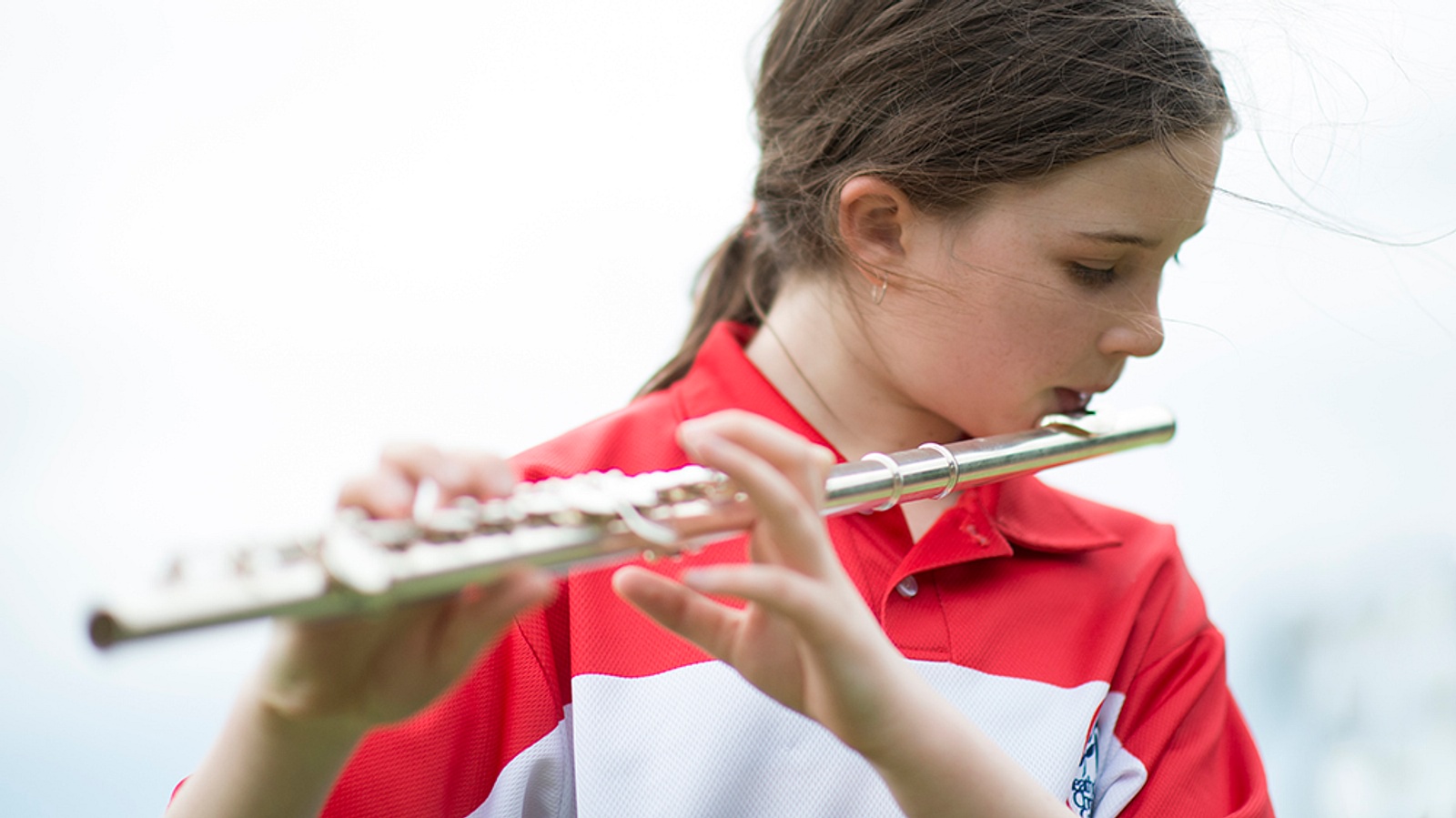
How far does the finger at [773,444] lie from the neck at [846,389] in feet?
1.37

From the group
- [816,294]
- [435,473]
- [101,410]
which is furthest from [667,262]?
[435,473]

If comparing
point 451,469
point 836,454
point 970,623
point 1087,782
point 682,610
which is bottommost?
point 1087,782

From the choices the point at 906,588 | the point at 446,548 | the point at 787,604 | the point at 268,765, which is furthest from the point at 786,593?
the point at 906,588

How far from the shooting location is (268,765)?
52cm

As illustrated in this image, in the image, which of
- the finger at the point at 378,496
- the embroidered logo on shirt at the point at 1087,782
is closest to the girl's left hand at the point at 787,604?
the finger at the point at 378,496

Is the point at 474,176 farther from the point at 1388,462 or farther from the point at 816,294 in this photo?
the point at 1388,462

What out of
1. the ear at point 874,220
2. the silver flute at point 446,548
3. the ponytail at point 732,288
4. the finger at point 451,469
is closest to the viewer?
the silver flute at point 446,548

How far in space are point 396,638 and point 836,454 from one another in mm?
476

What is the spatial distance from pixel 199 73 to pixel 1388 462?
144cm

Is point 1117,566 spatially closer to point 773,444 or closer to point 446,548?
point 773,444

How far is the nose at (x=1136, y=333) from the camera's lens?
2.76 feet

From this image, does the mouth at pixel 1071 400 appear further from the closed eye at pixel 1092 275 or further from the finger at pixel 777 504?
the finger at pixel 777 504

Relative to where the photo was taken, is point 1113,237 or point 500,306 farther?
point 500,306

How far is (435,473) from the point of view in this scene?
49 centimetres
